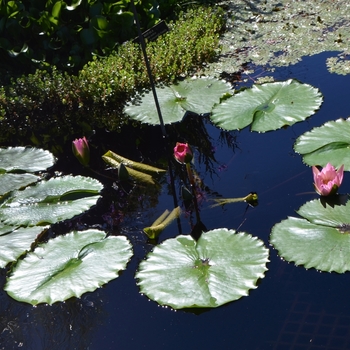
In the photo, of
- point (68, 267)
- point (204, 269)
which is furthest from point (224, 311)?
point (68, 267)

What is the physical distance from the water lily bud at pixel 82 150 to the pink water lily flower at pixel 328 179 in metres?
1.41

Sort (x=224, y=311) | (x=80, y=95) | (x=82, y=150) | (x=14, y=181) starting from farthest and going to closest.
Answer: (x=80, y=95) < (x=82, y=150) < (x=14, y=181) < (x=224, y=311)

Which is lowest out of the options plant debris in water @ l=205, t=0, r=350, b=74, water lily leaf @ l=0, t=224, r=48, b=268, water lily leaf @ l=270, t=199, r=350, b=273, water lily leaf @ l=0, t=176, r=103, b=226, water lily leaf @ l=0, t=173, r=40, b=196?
plant debris in water @ l=205, t=0, r=350, b=74

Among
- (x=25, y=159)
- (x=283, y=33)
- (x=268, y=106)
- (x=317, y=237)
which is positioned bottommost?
(x=283, y=33)

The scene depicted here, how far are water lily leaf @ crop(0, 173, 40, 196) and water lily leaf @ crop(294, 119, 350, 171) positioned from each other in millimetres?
1533

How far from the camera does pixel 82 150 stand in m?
3.57

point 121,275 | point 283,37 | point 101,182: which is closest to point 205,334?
point 121,275

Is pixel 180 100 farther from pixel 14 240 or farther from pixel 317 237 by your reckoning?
pixel 317 237

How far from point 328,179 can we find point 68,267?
129 cm

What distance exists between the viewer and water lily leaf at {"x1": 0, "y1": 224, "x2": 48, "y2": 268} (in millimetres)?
2852

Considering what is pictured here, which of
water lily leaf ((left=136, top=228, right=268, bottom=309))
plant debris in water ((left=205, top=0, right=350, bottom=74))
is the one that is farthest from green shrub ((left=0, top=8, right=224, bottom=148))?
water lily leaf ((left=136, top=228, right=268, bottom=309))

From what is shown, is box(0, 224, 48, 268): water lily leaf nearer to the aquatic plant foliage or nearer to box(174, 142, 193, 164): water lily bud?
the aquatic plant foliage

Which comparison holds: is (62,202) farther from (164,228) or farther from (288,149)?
(288,149)

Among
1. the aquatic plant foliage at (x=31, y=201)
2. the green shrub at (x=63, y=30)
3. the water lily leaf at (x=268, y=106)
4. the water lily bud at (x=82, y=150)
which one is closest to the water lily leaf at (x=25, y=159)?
the aquatic plant foliage at (x=31, y=201)
